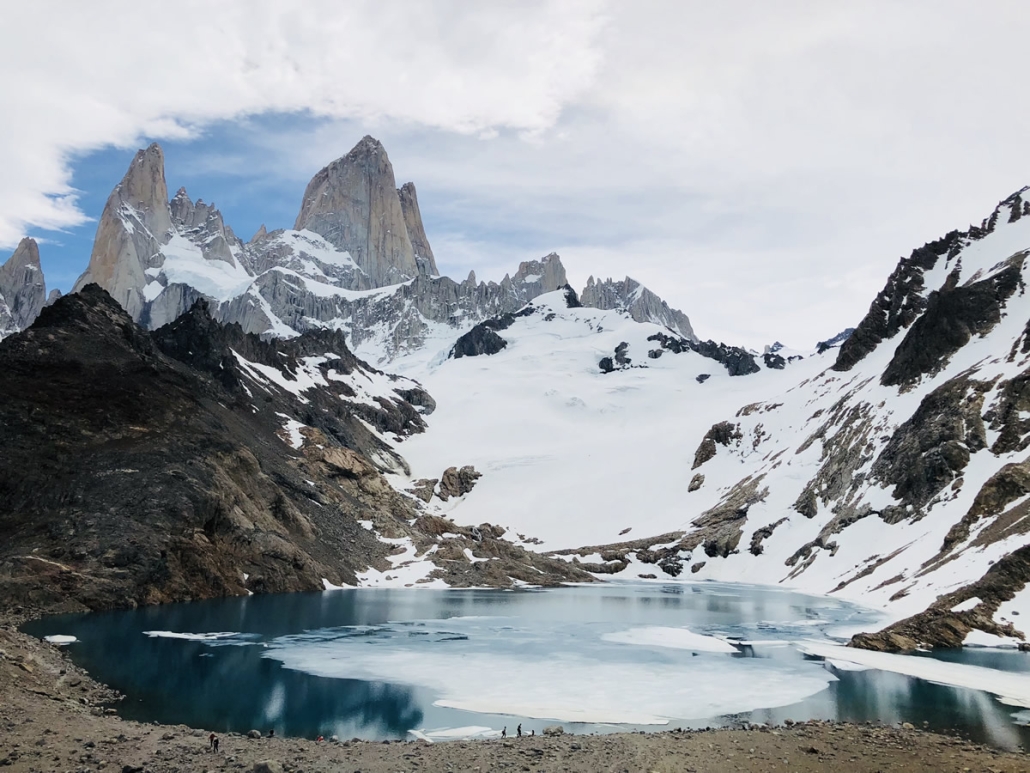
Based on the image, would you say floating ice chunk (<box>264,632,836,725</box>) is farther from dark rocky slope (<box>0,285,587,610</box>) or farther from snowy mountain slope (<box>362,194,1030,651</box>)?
dark rocky slope (<box>0,285,587,610</box>)

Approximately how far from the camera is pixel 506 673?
3541 cm

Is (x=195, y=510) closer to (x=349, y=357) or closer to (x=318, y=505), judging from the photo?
(x=318, y=505)

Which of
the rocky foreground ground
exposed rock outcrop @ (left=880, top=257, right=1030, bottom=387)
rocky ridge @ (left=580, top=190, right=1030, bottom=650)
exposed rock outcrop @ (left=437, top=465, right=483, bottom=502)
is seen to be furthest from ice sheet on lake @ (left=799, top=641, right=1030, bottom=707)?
exposed rock outcrop @ (left=437, top=465, right=483, bottom=502)

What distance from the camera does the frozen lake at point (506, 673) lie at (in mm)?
26312

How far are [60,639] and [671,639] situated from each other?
115ft

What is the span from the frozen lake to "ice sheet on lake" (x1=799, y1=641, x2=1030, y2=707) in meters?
0.11

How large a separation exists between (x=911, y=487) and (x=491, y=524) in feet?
245

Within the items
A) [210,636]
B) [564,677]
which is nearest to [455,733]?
[564,677]

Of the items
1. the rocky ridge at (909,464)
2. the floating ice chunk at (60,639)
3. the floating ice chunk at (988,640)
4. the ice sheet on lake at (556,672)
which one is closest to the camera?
the ice sheet on lake at (556,672)

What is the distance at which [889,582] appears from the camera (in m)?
64.4

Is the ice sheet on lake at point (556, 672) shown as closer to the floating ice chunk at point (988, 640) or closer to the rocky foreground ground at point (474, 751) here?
the rocky foreground ground at point (474, 751)

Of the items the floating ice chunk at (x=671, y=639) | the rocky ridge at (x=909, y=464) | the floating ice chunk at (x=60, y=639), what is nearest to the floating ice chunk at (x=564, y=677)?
the floating ice chunk at (x=671, y=639)

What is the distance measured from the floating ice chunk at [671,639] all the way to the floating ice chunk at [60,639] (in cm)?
3056

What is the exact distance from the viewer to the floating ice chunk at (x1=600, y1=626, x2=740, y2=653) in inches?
1761
